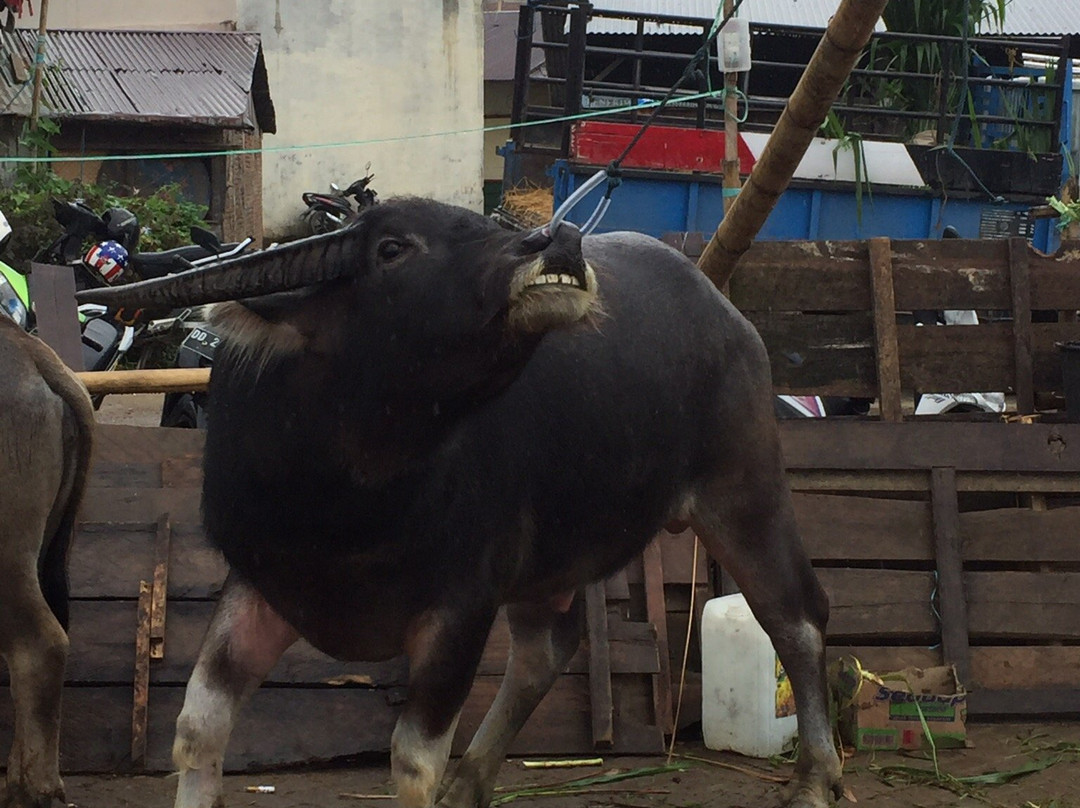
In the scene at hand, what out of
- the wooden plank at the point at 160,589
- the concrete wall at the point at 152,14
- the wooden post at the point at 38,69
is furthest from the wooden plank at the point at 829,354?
the concrete wall at the point at 152,14

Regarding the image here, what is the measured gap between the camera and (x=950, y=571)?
6074 millimetres

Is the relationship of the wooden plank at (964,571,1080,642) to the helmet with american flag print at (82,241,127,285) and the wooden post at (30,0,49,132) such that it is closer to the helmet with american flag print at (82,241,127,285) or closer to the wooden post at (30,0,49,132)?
the helmet with american flag print at (82,241,127,285)

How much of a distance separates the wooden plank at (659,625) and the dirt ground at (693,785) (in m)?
0.15

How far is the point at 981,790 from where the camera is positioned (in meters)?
5.12

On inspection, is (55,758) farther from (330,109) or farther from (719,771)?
(330,109)

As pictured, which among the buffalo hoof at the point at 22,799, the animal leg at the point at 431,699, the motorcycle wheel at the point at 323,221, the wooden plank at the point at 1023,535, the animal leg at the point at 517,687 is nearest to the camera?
the animal leg at the point at 431,699

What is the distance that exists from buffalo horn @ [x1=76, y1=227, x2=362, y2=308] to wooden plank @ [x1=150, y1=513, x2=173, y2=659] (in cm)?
222

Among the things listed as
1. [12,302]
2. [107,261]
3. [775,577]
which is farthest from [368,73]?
[775,577]

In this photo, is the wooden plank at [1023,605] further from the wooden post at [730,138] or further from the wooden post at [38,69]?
the wooden post at [38,69]

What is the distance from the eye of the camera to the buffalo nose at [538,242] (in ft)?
10.8

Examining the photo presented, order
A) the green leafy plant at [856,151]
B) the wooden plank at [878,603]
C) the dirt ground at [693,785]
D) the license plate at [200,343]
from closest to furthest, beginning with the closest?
the dirt ground at [693,785] < the wooden plank at [878,603] < the license plate at [200,343] < the green leafy plant at [856,151]

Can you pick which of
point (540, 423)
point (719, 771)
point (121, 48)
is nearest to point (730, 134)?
point (719, 771)

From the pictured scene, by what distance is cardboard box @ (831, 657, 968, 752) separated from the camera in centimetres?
557

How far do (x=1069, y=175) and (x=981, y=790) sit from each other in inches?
429
